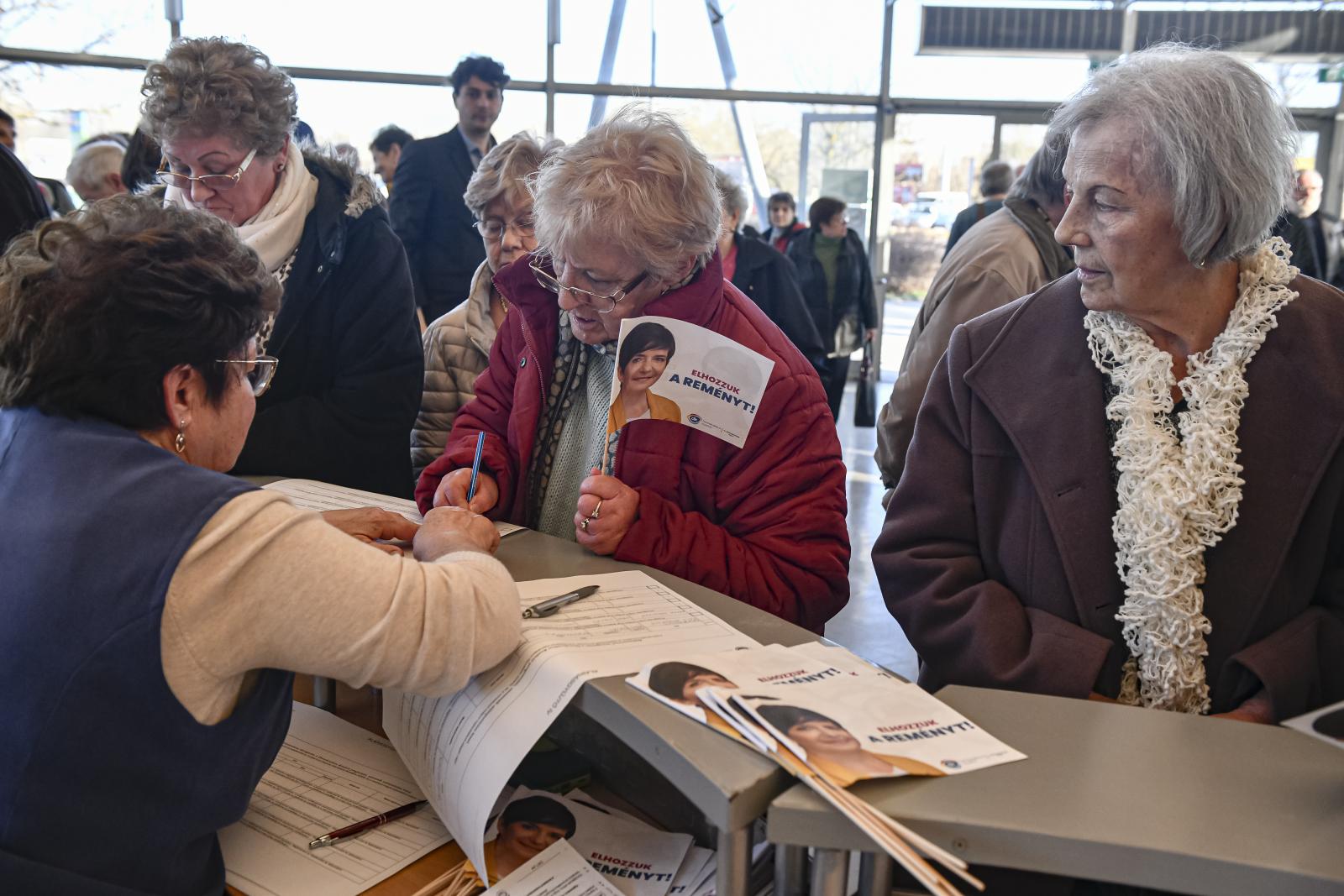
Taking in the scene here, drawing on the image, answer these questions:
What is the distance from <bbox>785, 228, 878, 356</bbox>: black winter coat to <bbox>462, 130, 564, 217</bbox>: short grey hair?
4554mm

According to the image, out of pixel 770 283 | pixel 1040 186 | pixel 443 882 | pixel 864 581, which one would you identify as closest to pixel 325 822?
pixel 443 882

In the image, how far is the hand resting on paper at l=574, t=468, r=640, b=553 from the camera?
1.72m

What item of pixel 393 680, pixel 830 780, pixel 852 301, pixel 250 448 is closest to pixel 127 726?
pixel 393 680

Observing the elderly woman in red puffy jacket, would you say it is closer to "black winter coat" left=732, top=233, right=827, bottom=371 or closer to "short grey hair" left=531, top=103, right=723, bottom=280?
"short grey hair" left=531, top=103, right=723, bottom=280

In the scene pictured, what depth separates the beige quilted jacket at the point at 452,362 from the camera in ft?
9.53

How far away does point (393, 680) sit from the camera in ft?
4.04

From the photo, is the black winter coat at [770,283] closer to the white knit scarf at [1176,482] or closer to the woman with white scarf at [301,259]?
the woman with white scarf at [301,259]

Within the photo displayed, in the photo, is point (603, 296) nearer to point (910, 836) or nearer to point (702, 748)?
point (702, 748)

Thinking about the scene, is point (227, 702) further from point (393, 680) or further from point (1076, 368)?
point (1076, 368)

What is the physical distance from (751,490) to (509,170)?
4.60 feet

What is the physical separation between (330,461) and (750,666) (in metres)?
1.48

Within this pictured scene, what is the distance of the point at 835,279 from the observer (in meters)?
7.51

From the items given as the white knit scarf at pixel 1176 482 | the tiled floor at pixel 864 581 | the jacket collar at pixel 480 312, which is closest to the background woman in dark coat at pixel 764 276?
the tiled floor at pixel 864 581

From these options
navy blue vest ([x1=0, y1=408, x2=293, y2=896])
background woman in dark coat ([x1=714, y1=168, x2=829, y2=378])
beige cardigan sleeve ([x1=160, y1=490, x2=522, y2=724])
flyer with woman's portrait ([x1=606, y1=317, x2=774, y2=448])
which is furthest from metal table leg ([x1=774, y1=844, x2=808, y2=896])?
background woman in dark coat ([x1=714, y1=168, x2=829, y2=378])
